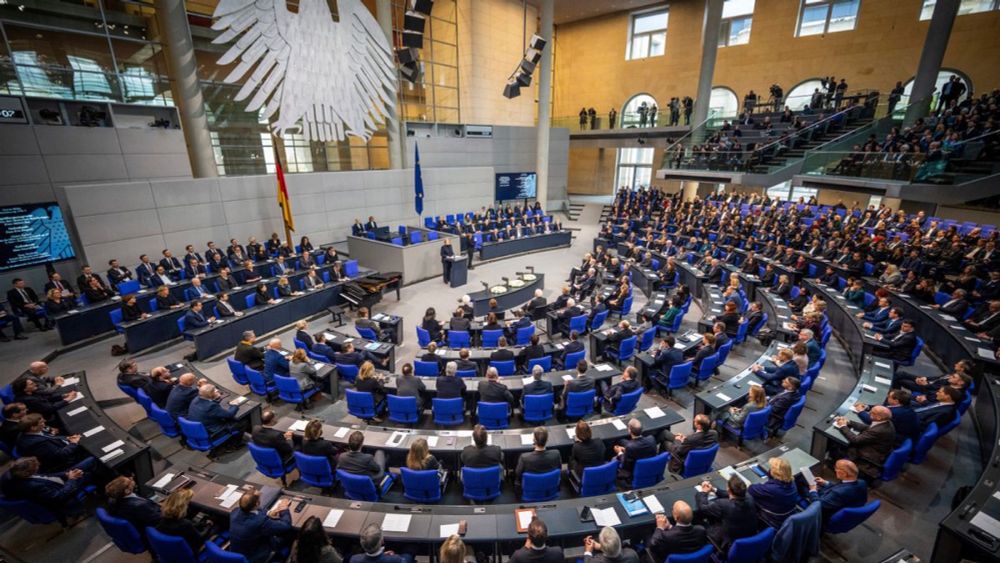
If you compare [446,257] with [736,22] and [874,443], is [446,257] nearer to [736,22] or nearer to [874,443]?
[874,443]

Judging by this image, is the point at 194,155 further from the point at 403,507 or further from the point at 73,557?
the point at 403,507

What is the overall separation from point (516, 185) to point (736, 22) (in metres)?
16.3

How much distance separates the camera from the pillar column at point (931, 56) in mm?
16047

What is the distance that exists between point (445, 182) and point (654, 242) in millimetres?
10241

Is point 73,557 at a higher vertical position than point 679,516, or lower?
lower

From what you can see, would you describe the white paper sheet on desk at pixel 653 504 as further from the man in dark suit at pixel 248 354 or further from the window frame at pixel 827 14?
Result: the window frame at pixel 827 14

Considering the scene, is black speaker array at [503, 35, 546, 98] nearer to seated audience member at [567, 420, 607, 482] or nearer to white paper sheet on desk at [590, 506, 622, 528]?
seated audience member at [567, 420, 607, 482]

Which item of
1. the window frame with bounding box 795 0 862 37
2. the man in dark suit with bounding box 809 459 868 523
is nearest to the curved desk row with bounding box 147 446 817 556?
the man in dark suit with bounding box 809 459 868 523

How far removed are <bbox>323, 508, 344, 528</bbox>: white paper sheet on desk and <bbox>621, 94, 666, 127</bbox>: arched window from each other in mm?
26690

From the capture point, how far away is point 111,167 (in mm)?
12242

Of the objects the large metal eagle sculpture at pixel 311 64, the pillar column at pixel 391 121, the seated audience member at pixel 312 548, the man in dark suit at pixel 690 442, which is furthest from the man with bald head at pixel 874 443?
the pillar column at pixel 391 121

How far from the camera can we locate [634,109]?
30172 mm

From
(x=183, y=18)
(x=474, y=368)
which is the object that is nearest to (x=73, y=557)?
(x=474, y=368)

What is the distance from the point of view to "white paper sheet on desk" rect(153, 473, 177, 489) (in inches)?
181
